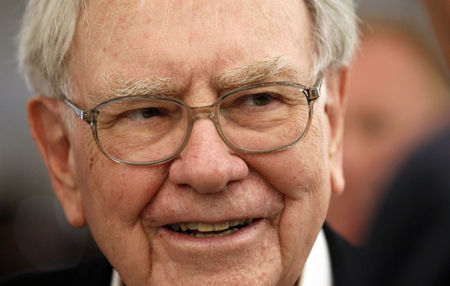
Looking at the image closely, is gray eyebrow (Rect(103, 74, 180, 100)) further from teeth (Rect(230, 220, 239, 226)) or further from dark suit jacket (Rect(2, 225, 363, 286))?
dark suit jacket (Rect(2, 225, 363, 286))

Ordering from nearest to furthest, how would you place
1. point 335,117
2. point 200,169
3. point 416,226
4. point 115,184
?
point 200,169, point 115,184, point 335,117, point 416,226

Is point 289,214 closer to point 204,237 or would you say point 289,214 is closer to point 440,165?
point 204,237

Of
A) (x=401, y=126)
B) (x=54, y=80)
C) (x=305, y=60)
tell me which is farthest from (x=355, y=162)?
(x=54, y=80)

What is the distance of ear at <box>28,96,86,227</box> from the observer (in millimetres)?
2699

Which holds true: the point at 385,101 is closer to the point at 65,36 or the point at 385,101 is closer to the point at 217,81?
the point at 217,81

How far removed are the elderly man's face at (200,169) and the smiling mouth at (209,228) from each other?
0.03 metres

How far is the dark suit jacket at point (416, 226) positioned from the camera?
8.84ft

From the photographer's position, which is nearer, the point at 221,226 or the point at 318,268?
the point at 221,226

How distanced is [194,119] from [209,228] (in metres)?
0.40

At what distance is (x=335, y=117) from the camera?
2686mm

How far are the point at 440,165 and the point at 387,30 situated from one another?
157cm

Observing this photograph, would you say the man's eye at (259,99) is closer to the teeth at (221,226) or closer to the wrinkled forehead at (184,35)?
the wrinkled forehead at (184,35)

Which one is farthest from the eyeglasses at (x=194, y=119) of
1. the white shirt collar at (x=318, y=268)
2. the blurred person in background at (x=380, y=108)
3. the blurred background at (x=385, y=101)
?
the blurred person in background at (x=380, y=108)

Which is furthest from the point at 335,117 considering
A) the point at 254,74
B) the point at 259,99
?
the point at 254,74
